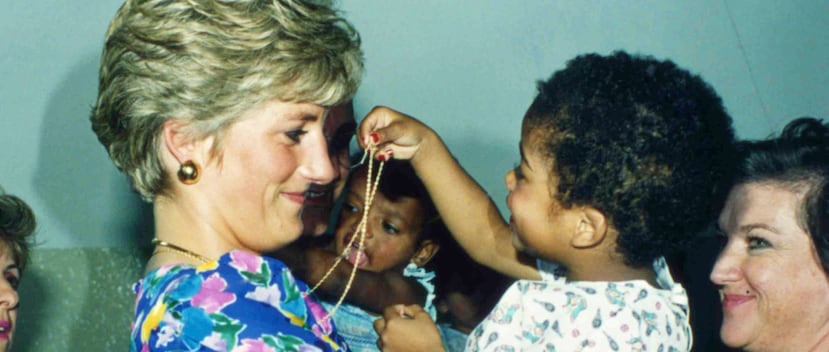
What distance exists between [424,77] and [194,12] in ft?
4.37

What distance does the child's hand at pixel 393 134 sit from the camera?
6.47 feet

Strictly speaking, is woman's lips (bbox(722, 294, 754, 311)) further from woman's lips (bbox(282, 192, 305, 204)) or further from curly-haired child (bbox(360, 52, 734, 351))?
woman's lips (bbox(282, 192, 305, 204))

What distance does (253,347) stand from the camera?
4.86ft

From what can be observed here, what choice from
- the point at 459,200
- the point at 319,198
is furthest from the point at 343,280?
the point at 459,200

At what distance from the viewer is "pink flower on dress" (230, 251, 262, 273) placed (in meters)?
1.56

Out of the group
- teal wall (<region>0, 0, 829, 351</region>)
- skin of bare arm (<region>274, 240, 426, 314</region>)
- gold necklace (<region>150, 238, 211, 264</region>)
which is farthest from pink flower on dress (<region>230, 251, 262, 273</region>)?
teal wall (<region>0, 0, 829, 351</region>)

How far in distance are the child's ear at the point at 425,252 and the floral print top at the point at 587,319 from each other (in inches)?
31.7

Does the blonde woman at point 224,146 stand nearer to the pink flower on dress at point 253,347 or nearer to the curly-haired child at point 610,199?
the pink flower on dress at point 253,347

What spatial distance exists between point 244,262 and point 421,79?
54.1 inches

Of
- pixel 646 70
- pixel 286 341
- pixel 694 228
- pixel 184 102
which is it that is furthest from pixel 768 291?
pixel 184 102

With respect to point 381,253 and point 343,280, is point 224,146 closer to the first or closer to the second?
point 343,280

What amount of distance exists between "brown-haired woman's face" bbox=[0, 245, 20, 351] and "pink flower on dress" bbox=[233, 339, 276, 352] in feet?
3.35

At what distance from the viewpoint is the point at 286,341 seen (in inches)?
59.6

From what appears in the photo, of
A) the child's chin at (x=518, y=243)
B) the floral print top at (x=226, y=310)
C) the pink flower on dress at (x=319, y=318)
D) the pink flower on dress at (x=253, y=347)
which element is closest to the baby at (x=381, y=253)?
the child's chin at (x=518, y=243)
